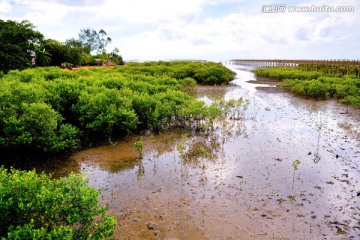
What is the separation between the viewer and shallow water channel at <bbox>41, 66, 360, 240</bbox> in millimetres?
5531

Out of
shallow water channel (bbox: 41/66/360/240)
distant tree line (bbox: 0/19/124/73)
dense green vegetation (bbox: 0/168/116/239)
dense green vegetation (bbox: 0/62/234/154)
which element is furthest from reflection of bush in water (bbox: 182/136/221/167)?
distant tree line (bbox: 0/19/124/73)

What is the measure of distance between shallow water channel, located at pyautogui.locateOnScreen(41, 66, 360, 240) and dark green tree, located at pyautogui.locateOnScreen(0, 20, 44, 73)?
23243mm

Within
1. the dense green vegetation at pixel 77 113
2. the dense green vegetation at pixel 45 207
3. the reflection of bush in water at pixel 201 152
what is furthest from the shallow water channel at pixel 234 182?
the dense green vegetation at pixel 45 207

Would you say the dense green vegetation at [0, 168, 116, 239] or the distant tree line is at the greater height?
the distant tree line

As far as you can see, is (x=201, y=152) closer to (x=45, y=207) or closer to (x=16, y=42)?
(x=45, y=207)

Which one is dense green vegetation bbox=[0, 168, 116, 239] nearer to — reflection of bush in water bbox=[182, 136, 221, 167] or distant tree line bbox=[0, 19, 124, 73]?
reflection of bush in water bbox=[182, 136, 221, 167]

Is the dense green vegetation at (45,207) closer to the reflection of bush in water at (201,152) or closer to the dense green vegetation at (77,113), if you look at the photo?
the dense green vegetation at (77,113)

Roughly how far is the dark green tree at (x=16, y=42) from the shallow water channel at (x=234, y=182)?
2324cm

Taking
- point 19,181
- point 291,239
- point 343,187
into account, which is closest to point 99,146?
point 19,181

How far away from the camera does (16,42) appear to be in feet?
104

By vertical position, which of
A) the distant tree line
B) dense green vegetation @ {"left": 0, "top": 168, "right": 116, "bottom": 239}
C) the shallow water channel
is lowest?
the shallow water channel

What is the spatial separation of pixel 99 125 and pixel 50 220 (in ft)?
20.1

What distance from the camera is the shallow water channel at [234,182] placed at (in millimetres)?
→ 5531

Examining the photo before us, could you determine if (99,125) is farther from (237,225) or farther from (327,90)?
(327,90)
